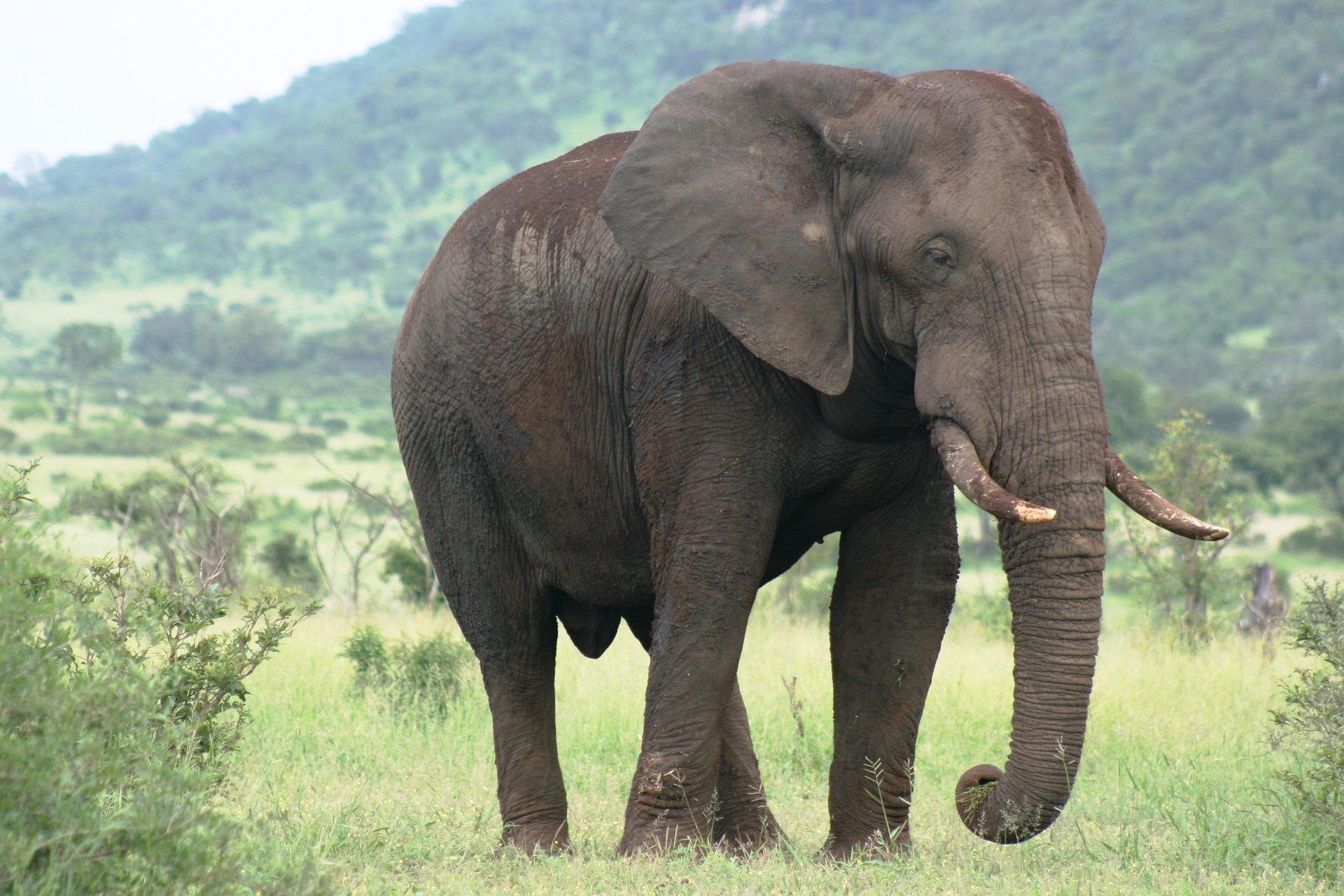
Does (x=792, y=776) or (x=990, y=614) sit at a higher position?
(x=792, y=776)

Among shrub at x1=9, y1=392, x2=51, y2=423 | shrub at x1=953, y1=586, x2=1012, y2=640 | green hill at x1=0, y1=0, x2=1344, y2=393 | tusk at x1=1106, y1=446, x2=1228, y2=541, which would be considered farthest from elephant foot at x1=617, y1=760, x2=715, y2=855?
green hill at x1=0, y1=0, x2=1344, y2=393

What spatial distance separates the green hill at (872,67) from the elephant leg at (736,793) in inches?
2853

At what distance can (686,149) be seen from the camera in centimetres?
533

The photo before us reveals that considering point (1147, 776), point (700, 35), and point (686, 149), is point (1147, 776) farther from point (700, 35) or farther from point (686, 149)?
point (700, 35)

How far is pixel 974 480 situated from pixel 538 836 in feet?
9.29

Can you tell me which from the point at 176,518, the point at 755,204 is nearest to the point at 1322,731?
the point at 755,204

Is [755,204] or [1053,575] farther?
[755,204]

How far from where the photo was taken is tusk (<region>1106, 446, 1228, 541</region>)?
470 cm

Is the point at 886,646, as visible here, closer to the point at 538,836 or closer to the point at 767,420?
the point at 767,420

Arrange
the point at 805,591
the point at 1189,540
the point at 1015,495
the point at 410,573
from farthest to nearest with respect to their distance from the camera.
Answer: the point at 805,591 → the point at 410,573 → the point at 1189,540 → the point at 1015,495

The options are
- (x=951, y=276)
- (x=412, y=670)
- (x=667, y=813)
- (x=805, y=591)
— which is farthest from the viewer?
(x=805, y=591)

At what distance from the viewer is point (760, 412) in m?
5.34

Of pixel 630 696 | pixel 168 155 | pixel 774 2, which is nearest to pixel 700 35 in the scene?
pixel 774 2

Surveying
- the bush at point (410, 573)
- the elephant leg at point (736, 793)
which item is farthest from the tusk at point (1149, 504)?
the bush at point (410, 573)
